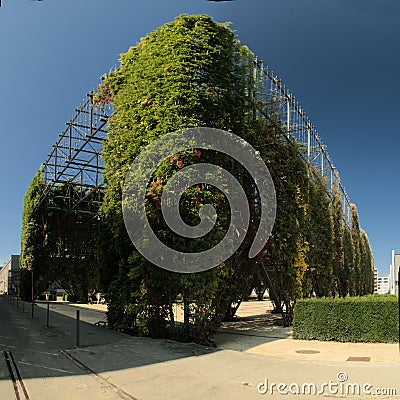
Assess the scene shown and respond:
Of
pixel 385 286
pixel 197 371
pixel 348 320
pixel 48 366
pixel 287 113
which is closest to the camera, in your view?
pixel 197 371

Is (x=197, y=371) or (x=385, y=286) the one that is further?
(x=385, y=286)

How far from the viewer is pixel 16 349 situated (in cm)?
→ 1065

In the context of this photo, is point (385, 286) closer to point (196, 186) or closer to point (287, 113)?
point (287, 113)

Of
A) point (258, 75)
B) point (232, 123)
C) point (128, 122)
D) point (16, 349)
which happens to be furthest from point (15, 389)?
point (258, 75)

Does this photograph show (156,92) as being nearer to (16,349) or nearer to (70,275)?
(16,349)

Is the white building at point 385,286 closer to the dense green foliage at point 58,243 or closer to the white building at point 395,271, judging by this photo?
the white building at point 395,271

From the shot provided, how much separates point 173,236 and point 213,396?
6.13 meters

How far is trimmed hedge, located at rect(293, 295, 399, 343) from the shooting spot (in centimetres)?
1231

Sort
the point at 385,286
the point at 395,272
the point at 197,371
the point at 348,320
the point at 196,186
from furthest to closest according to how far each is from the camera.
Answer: the point at 385,286, the point at 348,320, the point at 196,186, the point at 197,371, the point at 395,272

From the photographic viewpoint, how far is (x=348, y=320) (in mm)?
12812

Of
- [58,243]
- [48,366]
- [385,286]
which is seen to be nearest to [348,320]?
[48,366]

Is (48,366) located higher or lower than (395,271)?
lower

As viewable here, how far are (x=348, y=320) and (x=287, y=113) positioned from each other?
1310cm

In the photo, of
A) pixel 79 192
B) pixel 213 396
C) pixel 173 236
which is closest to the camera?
pixel 213 396
